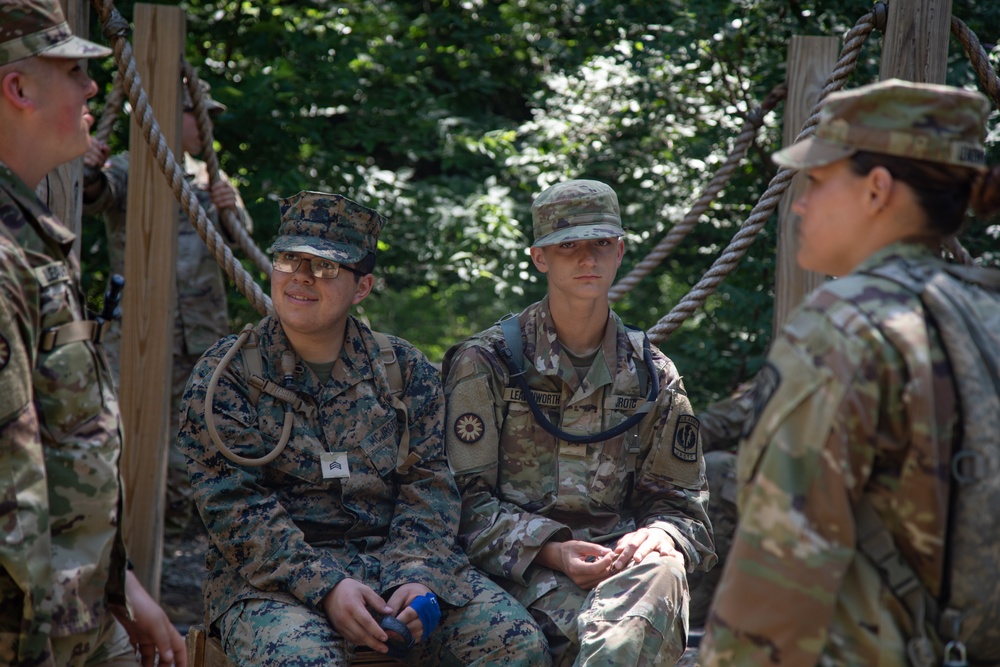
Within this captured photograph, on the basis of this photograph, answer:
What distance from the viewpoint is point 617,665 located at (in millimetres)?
2801

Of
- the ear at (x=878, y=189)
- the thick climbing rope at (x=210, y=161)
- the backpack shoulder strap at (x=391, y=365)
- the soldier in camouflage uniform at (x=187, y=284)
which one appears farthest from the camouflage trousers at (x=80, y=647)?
the soldier in camouflage uniform at (x=187, y=284)

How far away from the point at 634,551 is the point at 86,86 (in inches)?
76.8

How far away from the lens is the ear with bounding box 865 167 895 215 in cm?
181

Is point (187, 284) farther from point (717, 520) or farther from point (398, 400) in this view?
point (717, 520)

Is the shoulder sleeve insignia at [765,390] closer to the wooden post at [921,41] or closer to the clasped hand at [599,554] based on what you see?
the clasped hand at [599,554]

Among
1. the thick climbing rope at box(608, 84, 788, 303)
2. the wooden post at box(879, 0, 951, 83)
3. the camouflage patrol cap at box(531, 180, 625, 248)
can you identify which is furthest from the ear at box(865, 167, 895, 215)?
the thick climbing rope at box(608, 84, 788, 303)

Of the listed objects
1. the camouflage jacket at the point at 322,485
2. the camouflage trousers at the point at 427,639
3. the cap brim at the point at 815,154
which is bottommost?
the camouflage trousers at the point at 427,639

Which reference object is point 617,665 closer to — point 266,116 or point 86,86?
point 86,86

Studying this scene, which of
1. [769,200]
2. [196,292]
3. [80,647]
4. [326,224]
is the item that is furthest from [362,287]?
[196,292]

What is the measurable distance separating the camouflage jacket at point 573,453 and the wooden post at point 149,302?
4.27 ft

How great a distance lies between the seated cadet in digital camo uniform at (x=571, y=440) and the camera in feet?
10.3

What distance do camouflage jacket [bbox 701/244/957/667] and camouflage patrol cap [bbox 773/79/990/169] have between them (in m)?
0.25

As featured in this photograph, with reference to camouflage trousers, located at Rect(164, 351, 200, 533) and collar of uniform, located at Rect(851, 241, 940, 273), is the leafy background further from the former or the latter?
collar of uniform, located at Rect(851, 241, 940, 273)

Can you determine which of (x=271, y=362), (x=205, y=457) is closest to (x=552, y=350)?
(x=271, y=362)
